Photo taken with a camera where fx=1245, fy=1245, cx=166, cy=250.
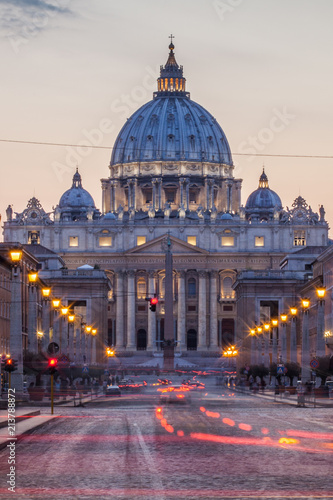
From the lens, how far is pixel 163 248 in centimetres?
19100

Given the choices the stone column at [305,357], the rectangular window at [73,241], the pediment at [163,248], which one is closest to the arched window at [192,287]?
the pediment at [163,248]

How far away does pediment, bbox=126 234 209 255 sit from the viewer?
190 meters

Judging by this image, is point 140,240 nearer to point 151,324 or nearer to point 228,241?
point 228,241

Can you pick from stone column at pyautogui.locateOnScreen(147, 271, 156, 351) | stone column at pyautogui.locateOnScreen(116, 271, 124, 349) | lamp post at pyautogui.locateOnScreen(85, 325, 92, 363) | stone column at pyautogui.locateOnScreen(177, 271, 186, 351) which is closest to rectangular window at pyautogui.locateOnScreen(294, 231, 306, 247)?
stone column at pyautogui.locateOnScreen(177, 271, 186, 351)

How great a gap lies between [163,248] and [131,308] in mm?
10795

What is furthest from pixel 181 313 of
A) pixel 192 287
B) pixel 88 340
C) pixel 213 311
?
pixel 88 340

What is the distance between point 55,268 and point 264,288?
27.1 meters

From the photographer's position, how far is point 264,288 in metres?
157

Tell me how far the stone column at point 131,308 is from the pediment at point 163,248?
4031 mm

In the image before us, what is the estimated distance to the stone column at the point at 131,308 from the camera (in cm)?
19125

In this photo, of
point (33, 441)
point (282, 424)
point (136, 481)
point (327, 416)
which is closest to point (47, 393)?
point (327, 416)

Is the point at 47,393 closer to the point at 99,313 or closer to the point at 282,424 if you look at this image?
the point at 282,424

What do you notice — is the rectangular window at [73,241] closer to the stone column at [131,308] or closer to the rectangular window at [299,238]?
the stone column at [131,308]

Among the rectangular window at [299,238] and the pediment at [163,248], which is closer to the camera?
the pediment at [163,248]
